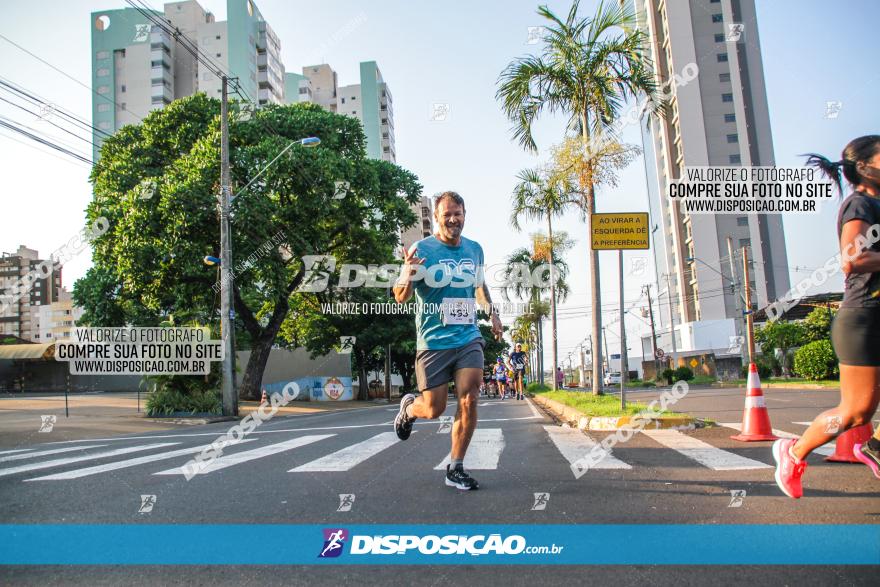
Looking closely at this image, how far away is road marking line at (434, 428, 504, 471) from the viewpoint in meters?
5.59

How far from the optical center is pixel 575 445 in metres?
7.08

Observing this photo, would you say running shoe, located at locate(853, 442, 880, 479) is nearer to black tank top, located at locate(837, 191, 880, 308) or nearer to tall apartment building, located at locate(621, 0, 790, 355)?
black tank top, located at locate(837, 191, 880, 308)

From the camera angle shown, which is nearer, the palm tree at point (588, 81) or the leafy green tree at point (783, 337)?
the palm tree at point (588, 81)

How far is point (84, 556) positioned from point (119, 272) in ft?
70.4

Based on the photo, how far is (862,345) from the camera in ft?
10.8

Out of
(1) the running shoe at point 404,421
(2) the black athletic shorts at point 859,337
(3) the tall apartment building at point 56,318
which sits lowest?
(1) the running shoe at point 404,421

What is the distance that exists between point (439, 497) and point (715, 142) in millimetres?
69108

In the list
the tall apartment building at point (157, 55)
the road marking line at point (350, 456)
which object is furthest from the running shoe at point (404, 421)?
the tall apartment building at point (157, 55)

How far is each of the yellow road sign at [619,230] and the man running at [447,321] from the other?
679 cm

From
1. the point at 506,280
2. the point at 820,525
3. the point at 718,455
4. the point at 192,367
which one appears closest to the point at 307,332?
the point at 506,280

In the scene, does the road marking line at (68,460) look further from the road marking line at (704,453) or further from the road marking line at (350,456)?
the road marking line at (704,453)

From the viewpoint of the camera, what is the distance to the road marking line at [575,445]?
5367mm

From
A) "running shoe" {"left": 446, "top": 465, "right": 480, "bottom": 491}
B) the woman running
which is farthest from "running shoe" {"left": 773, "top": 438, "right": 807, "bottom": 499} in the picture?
"running shoe" {"left": 446, "top": 465, "right": 480, "bottom": 491}

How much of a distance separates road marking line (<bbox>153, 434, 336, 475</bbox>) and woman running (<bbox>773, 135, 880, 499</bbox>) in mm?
4779
